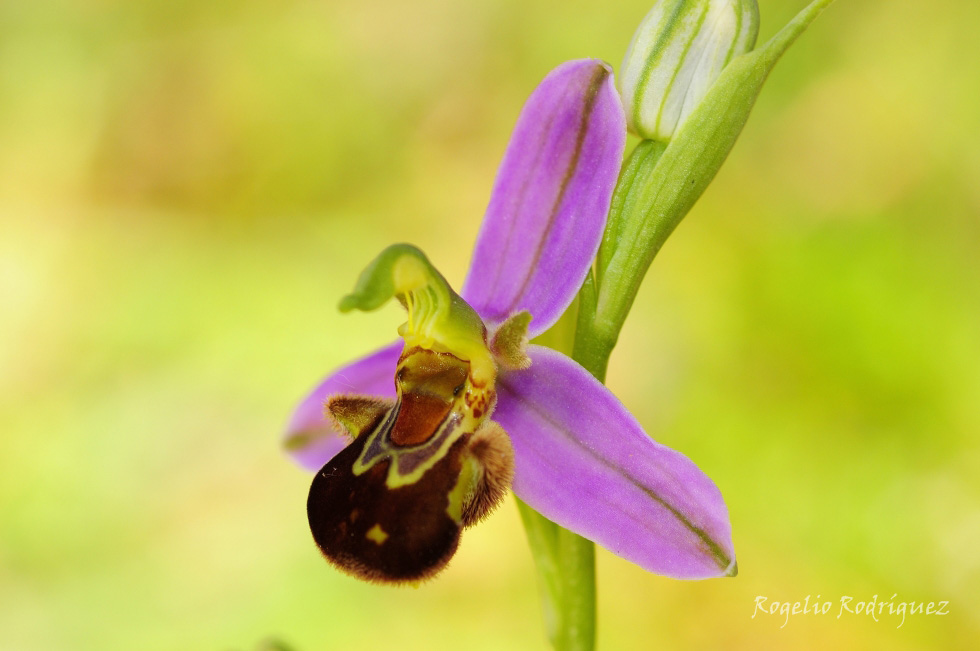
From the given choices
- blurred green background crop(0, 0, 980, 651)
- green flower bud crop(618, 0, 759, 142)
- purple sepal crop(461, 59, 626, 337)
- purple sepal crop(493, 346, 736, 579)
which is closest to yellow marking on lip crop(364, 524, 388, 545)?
purple sepal crop(493, 346, 736, 579)

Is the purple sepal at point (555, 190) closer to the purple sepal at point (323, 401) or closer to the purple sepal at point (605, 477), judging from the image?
the purple sepal at point (605, 477)

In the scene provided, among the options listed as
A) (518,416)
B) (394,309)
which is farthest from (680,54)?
(394,309)

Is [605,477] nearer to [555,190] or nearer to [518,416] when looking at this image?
[518,416]

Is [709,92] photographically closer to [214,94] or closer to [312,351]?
[312,351]

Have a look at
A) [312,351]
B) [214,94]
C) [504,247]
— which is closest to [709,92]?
[504,247]

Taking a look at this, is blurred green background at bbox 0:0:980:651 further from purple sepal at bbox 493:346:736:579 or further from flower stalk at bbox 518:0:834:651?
purple sepal at bbox 493:346:736:579

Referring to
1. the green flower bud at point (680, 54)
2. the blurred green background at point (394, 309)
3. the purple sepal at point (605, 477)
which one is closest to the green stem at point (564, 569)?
the purple sepal at point (605, 477)
